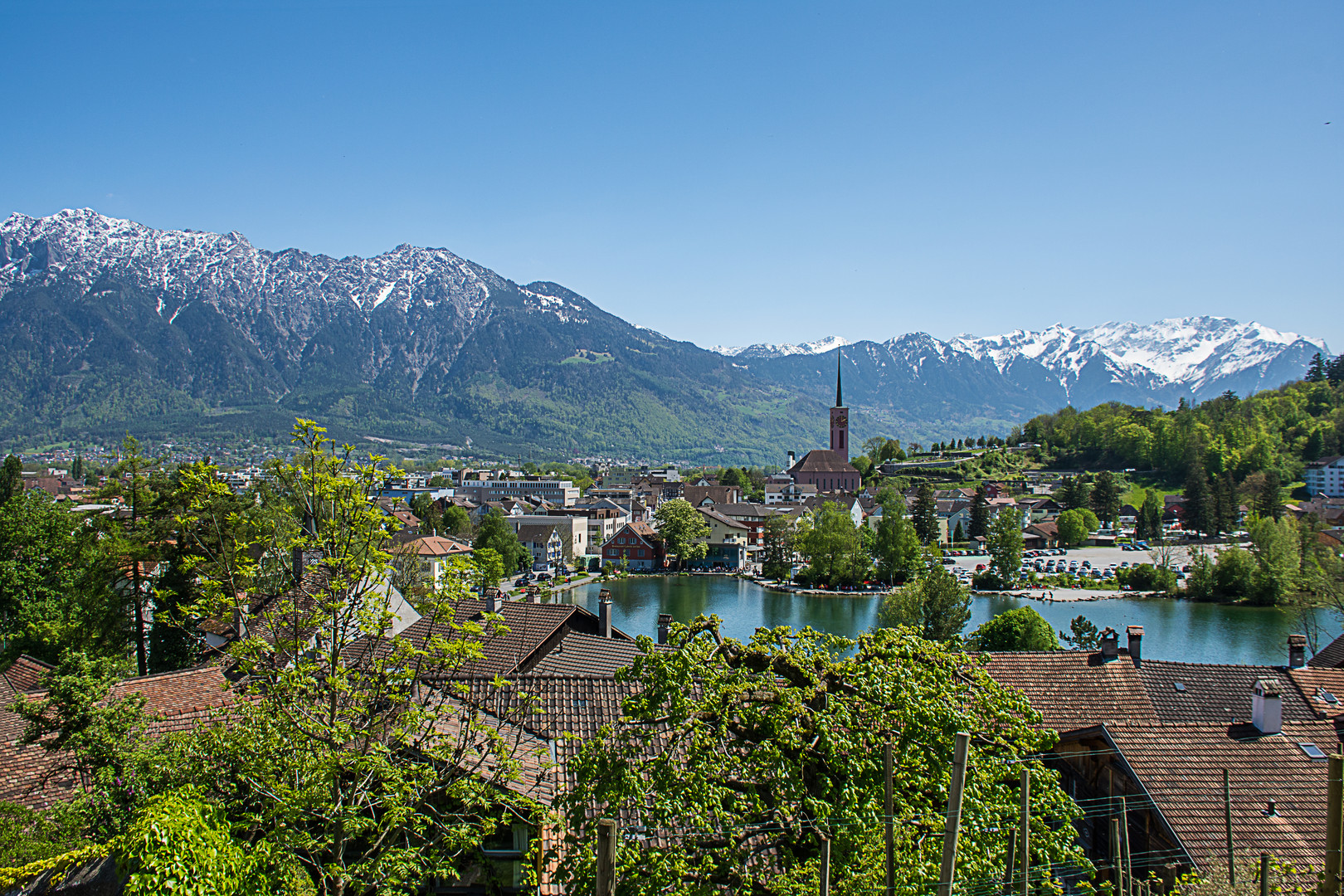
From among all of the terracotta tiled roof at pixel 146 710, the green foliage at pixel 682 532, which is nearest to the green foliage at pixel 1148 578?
the green foliage at pixel 682 532

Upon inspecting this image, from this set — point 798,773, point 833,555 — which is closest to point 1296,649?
point 798,773

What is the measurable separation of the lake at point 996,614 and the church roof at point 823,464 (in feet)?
197

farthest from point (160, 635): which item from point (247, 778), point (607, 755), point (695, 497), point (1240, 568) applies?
point (695, 497)

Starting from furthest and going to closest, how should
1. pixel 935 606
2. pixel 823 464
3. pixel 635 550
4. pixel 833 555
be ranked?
pixel 823 464 → pixel 635 550 → pixel 833 555 → pixel 935 606

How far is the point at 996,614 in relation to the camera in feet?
150

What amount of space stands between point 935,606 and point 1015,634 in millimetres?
3819

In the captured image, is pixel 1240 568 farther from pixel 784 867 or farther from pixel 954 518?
pixel 784 867

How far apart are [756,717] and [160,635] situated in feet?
67.3

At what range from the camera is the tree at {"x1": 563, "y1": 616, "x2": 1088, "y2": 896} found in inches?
230

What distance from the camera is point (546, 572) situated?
206 ft

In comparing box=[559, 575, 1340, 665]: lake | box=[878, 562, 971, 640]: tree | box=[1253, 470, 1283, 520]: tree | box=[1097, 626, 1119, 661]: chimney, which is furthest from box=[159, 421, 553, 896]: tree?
box=[1253, 470, 1283, 520]: tree

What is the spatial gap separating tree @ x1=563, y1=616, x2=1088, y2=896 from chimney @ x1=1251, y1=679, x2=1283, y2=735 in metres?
5.07

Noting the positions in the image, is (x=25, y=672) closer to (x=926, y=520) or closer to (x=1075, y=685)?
(x=1075, y=685)

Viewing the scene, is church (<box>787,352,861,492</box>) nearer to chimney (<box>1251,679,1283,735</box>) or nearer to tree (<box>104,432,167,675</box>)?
tree (<box>104,432,167,675</box>)
